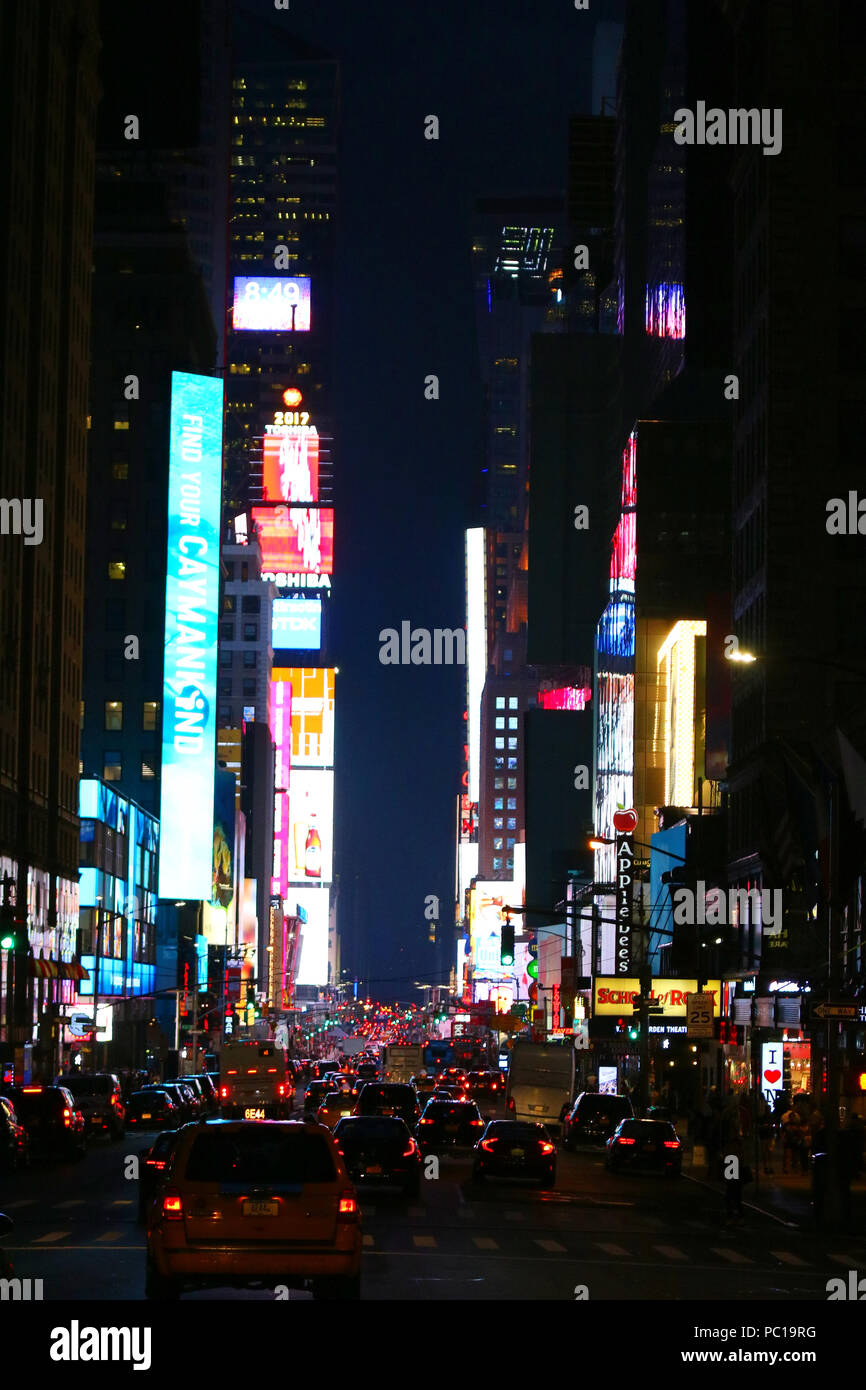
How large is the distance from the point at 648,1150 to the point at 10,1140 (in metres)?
13.2

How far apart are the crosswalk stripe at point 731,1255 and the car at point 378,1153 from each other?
8320 millimetres

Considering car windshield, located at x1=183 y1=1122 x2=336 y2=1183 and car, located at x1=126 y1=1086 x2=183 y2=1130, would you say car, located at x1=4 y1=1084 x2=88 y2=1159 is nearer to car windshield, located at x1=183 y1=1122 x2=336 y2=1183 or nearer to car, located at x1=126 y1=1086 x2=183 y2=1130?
car, located at x1=126 y1=1086 x2=183 y2=1130

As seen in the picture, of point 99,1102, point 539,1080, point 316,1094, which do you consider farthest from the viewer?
point 316,1094

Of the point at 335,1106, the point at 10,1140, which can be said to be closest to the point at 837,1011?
the point at 10,1140

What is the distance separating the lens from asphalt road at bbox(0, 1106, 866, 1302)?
19.9m

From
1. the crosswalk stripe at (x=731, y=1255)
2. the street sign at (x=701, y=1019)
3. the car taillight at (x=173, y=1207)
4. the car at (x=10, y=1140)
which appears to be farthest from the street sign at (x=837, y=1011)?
the car at (x=10, y=1140)

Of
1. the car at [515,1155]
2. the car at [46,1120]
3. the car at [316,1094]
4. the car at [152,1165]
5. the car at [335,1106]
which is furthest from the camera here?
the car at [316,1094]

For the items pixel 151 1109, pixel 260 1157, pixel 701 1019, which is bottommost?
pixel 151 1109

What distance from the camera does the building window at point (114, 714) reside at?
144375mm

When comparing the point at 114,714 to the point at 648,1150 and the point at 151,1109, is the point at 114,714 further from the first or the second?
the point at 648,1150

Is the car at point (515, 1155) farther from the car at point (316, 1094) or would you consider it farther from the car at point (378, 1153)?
the car at point (316, 1094)

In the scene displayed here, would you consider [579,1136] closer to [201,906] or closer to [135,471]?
[201,906]

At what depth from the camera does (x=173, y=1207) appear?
16.2 meters

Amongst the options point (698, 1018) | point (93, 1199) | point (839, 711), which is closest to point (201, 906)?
point (839, 711)
